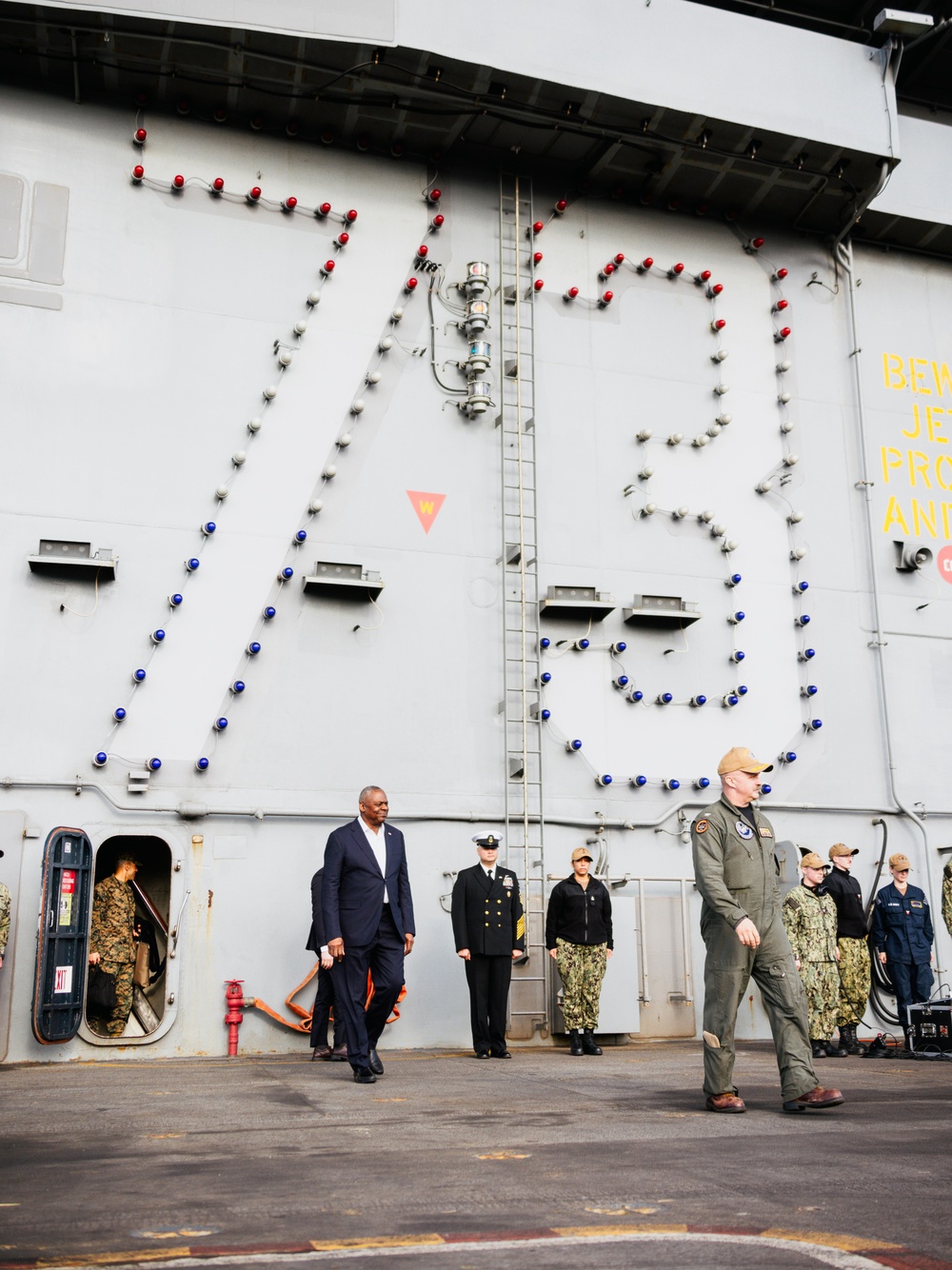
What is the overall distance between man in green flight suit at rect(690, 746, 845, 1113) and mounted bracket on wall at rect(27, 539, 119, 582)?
212 inches

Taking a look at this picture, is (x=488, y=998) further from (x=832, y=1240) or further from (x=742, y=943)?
(x=832, y=1240)

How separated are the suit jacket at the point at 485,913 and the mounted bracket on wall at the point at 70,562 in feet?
11.5

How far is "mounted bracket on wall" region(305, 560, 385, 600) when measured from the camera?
32.6ft

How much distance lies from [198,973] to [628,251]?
7.59m

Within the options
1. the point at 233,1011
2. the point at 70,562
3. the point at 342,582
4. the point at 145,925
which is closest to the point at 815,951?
the point at 233,1011

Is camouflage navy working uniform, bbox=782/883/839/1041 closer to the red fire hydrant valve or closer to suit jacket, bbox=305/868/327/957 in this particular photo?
suit jacket, bbox=305/868/327/957

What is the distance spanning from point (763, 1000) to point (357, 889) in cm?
244

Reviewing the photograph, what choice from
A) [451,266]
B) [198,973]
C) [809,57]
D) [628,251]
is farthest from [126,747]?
[809,57]

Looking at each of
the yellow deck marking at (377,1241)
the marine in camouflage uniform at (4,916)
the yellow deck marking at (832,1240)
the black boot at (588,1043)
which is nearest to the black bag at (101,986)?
the marine in camouflage uniform at (4,916)

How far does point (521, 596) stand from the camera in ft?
34.7

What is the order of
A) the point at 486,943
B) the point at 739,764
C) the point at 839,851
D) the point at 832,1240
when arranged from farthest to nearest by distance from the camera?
the point at 839,851, the point at 486,943, the point at 739,764, the point at 832,1240

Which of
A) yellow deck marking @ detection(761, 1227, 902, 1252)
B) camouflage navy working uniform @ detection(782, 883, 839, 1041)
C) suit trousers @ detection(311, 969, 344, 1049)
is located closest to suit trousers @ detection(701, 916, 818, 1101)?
yellow deck marking @ detection(761, 1227, 902, 1252)

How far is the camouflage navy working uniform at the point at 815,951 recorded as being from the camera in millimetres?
9000

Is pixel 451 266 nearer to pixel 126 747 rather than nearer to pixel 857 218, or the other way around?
pixel 857 218
